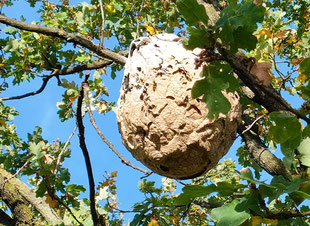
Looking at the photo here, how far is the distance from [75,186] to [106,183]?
124 centimetres

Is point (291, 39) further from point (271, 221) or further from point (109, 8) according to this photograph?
point (271, 221)

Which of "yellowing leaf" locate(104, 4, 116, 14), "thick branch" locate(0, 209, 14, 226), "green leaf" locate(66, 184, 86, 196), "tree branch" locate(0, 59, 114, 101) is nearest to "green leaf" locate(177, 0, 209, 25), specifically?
"green leaf" locate(66, 184, 86, 196)

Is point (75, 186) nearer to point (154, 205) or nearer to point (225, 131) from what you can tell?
point (154, 205)

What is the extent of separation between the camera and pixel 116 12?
4109 mm

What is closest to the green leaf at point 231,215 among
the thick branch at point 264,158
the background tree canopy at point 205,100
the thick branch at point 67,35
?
the background tree canopy at point 205,100

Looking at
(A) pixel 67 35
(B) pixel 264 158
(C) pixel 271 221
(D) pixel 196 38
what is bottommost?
(C) pixel 271 221

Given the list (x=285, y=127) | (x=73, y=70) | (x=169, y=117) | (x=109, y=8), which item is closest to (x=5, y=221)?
(x=73, y=70)

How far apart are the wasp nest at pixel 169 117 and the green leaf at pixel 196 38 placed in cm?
58

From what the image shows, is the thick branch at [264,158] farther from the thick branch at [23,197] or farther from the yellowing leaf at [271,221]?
the thick branch at [23,197]

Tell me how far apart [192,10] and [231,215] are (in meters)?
0.86

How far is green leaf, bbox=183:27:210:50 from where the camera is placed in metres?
1.27

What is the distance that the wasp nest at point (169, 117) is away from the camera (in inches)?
75.9

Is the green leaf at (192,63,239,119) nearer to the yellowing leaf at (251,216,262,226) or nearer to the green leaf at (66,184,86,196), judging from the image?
the yellowing leaf at (251,216,262,226)

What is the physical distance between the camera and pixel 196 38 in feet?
4.20
